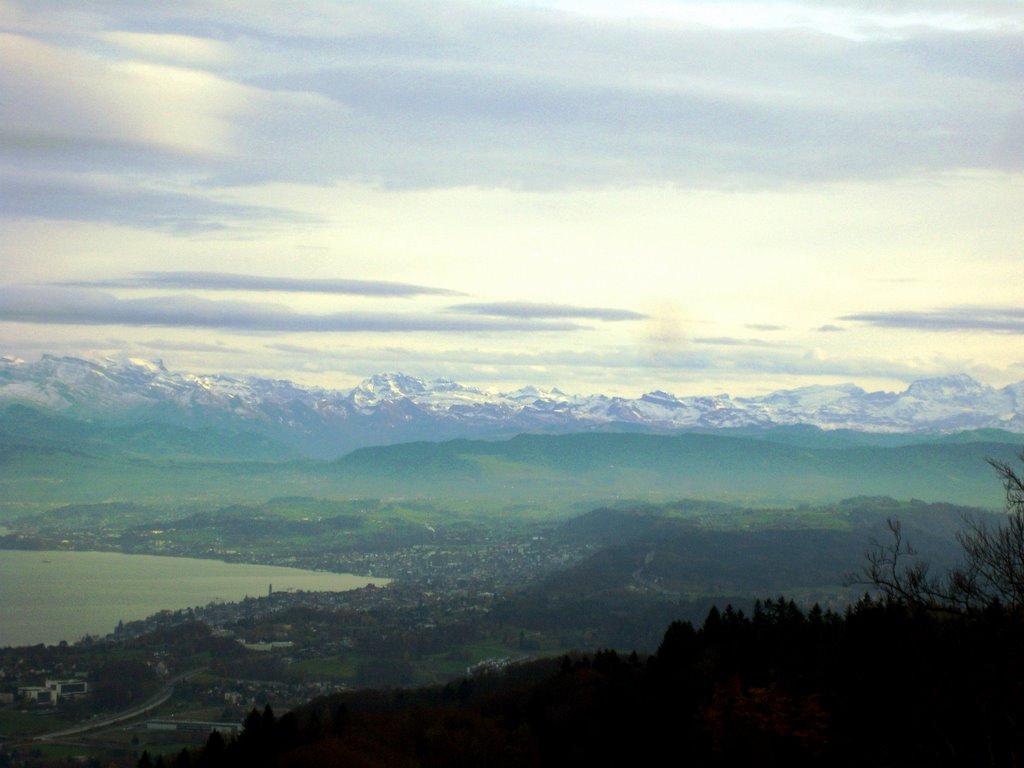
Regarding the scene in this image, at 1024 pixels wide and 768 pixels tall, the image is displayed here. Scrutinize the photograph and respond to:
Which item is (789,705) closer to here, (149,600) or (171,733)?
(171,733)

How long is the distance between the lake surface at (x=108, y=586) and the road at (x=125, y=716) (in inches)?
942

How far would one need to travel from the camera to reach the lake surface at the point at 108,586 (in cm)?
10925

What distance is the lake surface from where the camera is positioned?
109250 millimetres

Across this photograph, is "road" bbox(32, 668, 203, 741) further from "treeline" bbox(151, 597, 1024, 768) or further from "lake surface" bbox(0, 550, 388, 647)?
"lake surface" bbox(0, 550, 388, 647)

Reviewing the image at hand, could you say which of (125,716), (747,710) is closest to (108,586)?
(125,716)

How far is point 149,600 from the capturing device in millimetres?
126875

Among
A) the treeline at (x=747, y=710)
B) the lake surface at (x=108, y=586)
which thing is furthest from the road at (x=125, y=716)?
the lake surface at (x=108, y=586)

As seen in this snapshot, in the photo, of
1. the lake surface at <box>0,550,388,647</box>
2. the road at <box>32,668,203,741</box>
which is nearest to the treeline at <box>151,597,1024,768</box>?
the road at <box>32,668,203,741</box>

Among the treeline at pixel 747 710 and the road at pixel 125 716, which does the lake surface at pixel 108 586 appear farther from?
the treeline at pixel 747 710

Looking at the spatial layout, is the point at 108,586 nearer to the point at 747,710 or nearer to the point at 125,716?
the point at 125,716

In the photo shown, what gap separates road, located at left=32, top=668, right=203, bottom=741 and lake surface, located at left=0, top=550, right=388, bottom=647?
23928mm

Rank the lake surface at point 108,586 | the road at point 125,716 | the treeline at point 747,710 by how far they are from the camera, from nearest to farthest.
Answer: the treeline at point 747,710
the road at point 125,716
the lake surface at point 108,586

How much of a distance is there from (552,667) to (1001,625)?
4197cm

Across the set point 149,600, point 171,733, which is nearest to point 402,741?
point 171,733
